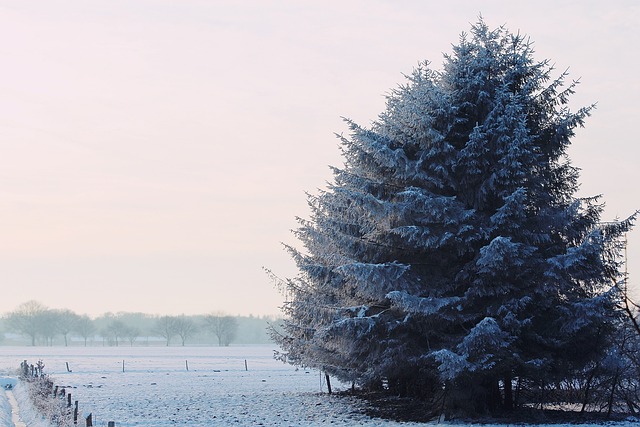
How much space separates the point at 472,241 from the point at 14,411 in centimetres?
2112

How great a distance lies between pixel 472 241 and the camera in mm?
23531

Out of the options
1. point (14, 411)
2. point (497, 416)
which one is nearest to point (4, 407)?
point (14, 411)

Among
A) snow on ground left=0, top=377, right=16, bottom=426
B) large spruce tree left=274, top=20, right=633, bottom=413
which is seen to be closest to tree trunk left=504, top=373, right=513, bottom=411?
large spruce tree left=274, top=20, right=633, bottom=413

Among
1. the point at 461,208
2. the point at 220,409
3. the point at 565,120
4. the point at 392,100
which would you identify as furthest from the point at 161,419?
the point at 565,120

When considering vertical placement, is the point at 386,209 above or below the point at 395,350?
above

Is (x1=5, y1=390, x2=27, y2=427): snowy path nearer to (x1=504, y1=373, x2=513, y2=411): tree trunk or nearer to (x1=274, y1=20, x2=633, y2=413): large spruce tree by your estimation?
(x1=274, y1=20, x2=633, y2=413): large spruce tree

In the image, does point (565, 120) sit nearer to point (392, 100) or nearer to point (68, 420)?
point (392, 100)

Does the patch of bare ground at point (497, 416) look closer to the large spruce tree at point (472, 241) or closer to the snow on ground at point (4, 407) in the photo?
the large spruce tree at point (472, 241)

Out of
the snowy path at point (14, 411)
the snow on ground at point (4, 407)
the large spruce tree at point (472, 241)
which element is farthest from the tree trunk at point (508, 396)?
the snow on ground at point (4, 407)

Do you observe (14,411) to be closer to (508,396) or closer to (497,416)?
(497,416)

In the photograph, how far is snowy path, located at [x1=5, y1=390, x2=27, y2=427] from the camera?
27413mm

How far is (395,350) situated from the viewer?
23156mm

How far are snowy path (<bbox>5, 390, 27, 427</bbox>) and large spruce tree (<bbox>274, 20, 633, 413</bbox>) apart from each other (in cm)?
1165

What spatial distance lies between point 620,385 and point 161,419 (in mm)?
15186
